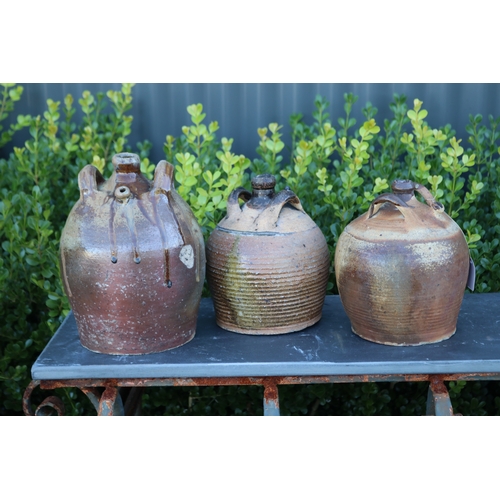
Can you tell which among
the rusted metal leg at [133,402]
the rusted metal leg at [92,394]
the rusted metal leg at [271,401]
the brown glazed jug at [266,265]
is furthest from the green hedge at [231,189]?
the rusted metal leg at [271,401]

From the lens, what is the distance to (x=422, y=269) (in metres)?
2.28

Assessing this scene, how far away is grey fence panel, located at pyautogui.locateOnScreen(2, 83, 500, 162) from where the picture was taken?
380 centimetres

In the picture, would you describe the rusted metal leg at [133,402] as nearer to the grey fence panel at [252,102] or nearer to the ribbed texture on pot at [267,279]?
the ribbed texture on pot at [267,279]

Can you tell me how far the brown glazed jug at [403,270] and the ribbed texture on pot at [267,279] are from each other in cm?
13

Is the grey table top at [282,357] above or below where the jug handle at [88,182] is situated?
below

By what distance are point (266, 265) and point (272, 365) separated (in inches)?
14.8

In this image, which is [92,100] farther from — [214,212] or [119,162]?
[119,162]

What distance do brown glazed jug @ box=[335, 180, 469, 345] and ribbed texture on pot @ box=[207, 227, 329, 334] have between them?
0.42ft

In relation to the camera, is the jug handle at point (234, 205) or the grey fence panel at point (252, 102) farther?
the grey fence panel at point (252, 102)

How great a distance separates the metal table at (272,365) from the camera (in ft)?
7.49

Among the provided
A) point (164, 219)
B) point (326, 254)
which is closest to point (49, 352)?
point (164, 219)

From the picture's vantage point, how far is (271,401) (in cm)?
231

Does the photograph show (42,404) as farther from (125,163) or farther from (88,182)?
(125,163)

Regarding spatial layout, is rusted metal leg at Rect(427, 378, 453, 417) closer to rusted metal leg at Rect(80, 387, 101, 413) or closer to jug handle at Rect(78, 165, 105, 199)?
rusted metal leg at Rect(80, 387, 101, 413)
